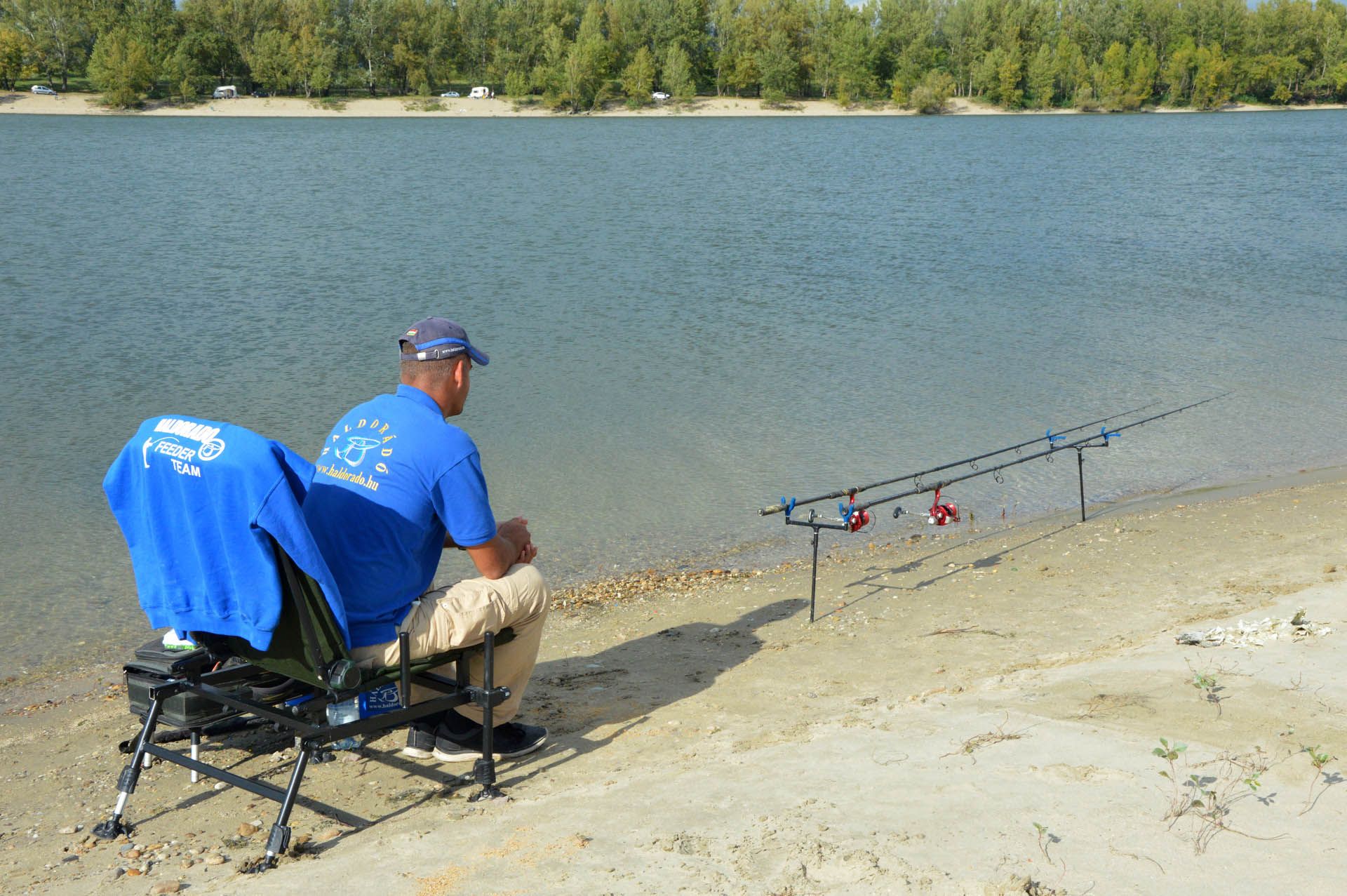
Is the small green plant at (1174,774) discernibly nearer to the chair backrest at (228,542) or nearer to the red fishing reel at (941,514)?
the chair backrest at (228,542)

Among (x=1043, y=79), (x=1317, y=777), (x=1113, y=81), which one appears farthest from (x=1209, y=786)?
(x=1113, y=81)

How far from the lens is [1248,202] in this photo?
34438mm

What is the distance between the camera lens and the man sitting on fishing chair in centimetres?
389

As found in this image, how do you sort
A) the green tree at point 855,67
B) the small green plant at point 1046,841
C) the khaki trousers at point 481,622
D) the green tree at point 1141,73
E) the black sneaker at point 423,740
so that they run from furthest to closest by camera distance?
the green tree at point 855,67, the green tree at point 1141,73, the black sneaker at point 423,740, the khaki trousers at point 481,622, the small green plant at point 1046,841

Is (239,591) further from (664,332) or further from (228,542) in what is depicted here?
(664,332)

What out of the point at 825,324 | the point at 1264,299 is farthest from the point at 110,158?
the point at 1264,299

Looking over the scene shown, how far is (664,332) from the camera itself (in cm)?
1703

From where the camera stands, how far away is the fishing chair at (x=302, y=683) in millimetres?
3631

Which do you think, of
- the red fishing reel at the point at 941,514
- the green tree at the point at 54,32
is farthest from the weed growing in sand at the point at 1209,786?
the green tree at the point at 54,32

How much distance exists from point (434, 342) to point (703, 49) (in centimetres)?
10452

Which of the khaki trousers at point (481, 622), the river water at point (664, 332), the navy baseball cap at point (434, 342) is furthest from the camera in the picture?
the river water at point (664, 332)

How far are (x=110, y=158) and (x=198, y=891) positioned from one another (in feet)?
149

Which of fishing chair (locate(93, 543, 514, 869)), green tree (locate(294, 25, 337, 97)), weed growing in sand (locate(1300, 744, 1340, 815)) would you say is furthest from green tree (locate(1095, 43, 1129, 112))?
fishing chair (locate(93, 543, 514, 869))

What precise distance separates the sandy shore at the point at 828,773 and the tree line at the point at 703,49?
84.5m
